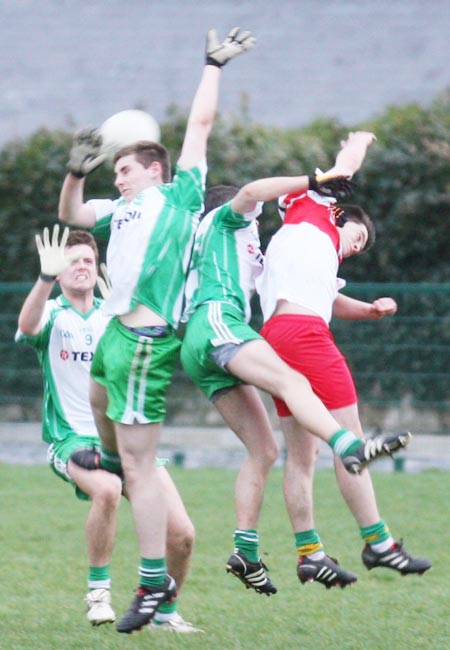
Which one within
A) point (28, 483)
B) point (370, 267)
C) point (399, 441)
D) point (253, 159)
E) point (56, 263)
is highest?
point (56, 263)

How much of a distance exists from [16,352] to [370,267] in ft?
12.5

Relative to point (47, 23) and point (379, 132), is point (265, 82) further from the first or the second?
point (379, 132)

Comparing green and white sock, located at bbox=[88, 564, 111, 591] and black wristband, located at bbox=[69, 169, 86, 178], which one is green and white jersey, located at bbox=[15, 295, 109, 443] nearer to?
green and white sock, located at bbox=[88, 564, 111, 591]

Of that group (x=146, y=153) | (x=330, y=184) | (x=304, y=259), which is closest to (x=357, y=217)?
(x=304, y=259)

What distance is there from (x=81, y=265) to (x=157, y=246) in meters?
1.27

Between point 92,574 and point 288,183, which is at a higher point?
point 288,183

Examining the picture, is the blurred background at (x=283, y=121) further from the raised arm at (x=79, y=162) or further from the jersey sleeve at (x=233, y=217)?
the raised arm at (x=79, y=162)

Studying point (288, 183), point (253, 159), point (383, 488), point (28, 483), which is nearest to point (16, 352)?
point (28, 483)

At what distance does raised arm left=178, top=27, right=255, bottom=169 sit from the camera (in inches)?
229

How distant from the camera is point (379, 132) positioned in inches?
575

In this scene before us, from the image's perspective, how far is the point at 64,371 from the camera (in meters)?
7.06

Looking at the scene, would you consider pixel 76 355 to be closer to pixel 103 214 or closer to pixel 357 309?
pixel 103 214

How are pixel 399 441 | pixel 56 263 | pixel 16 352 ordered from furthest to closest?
pixel 16 352, pixel 56 263, pixel 399 441

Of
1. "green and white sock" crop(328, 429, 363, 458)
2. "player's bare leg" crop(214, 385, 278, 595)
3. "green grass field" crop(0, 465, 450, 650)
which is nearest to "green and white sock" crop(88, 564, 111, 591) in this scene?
"green grass field" crop(0, 465, 450, 650)
